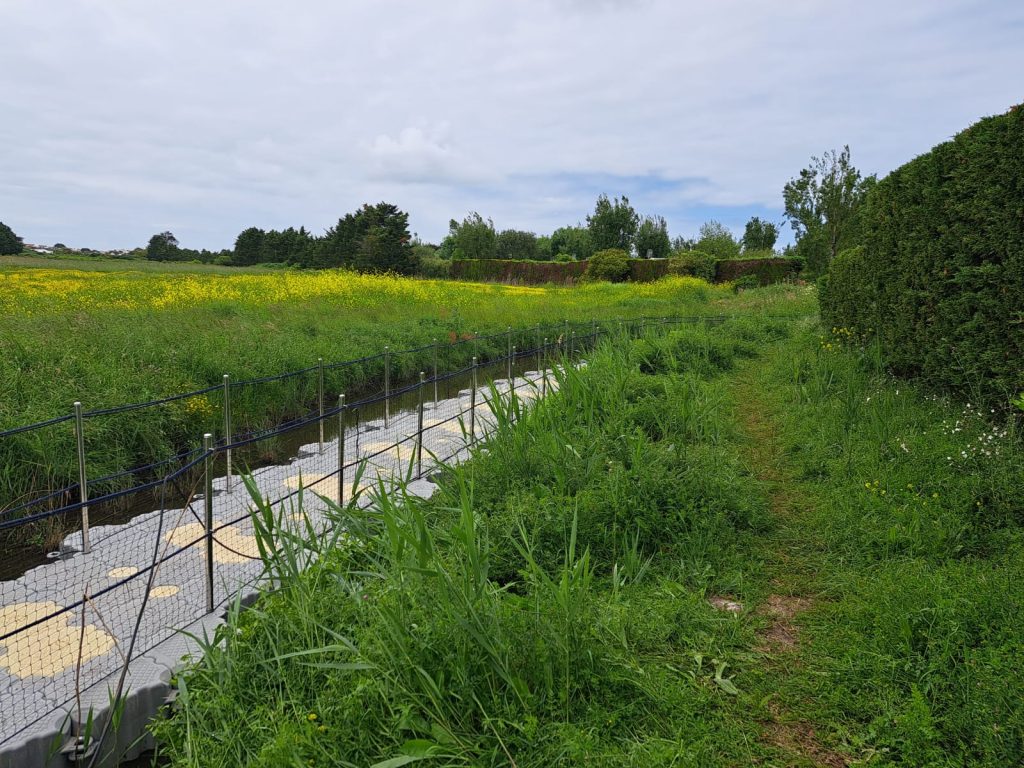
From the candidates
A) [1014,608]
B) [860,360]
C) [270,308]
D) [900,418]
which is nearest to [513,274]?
[270,308]

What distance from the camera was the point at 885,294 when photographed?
23.4 ft

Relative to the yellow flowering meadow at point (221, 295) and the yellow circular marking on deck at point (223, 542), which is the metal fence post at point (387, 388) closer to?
the yellow circular marking on deck at point (223, 542)

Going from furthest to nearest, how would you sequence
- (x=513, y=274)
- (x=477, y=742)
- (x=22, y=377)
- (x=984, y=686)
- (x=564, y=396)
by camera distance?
(x=513, y=274) < (x=22, y=377) < (x=564, y=396) < (x=984, y=686) < (x=477, y=742)

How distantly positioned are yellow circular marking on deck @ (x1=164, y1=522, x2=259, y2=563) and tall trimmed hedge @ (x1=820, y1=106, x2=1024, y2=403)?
16.7 ft

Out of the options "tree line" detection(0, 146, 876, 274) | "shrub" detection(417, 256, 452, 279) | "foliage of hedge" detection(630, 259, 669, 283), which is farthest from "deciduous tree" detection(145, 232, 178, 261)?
"foliage of hedge" detection(630, 259, 669, 283)

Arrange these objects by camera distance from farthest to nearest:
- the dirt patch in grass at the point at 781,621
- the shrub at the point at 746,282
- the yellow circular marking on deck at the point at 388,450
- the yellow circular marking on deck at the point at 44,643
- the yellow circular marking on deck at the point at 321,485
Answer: the shrub at the point at 746,282 → the yellow circular marking on deck at the point at 388,450 → the yellow circular marking on deck at the point at 321,485 → the yellow circular marking on deck at the point at 44,643 → the dirt patch in grass at the point at 781,621

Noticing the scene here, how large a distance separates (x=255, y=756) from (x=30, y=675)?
158 cm

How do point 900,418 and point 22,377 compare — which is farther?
point 22,377

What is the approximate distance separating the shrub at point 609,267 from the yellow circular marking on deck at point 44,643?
31.3m

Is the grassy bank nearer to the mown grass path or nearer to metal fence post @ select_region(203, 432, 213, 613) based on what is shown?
metal fence post @ select_region(203, 432, 213, 613)

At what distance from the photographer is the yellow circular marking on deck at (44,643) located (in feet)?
9.88

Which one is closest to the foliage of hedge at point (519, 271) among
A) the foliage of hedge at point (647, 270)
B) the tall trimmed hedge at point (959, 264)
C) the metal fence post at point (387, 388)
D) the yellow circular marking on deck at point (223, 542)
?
the foliage of hedge at point (647, 270)

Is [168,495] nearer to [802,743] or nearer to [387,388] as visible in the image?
[387,388]

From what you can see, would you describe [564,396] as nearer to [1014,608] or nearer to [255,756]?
[1014,608]
